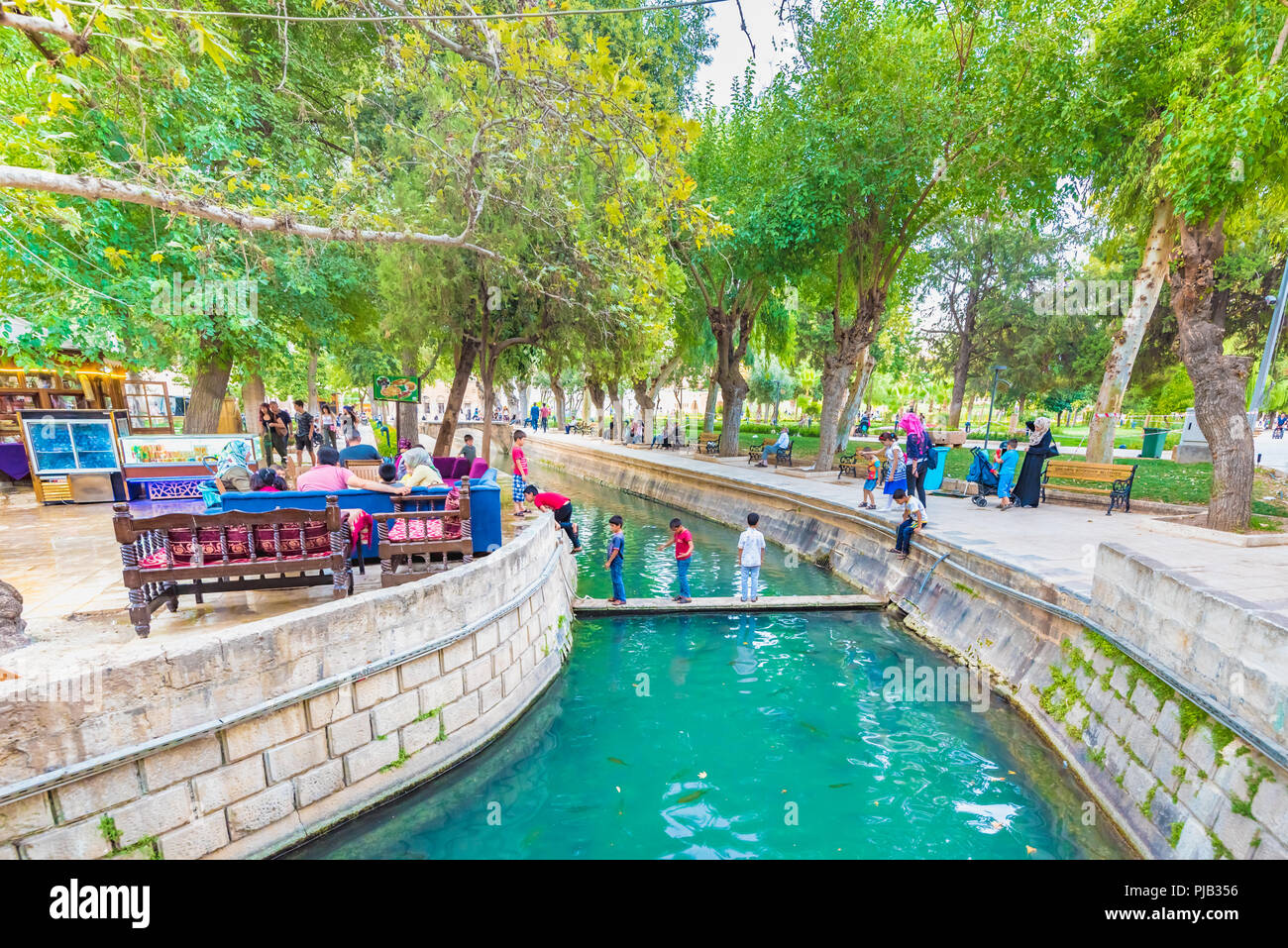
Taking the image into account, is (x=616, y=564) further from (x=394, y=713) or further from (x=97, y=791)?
(x=97, y=791)

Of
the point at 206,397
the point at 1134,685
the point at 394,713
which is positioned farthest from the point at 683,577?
the point at 206,397

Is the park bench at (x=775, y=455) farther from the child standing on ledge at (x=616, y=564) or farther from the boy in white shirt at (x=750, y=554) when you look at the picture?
the child standing on ledge at (x=616, y=564)

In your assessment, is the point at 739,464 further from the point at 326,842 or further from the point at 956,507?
the point at 326,842

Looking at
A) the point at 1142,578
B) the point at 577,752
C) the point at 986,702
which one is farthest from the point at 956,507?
the point at 577,752

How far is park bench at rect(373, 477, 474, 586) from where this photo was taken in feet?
19.1

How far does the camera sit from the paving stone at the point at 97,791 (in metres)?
3.22

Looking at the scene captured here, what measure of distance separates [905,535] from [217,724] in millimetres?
9460

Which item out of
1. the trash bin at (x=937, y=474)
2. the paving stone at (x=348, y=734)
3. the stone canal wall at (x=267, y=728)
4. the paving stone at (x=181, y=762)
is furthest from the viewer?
the trash bin at (x=937, y=474)

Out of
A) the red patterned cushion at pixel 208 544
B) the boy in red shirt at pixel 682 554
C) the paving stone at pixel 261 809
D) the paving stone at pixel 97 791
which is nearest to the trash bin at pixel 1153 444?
the boy in red shirt at pixel 682 554

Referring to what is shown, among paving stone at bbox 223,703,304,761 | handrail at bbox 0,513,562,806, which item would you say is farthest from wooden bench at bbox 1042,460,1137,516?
paving stone at bbox 223,703,304,761

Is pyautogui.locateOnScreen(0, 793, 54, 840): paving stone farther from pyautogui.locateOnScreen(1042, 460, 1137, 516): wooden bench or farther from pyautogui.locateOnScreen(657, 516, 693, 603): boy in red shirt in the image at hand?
pyautogui.locateOnScreen(1042, 460, 1137, 516): wooden bench

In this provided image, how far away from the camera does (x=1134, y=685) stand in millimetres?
4840

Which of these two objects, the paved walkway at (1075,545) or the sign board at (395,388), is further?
the sign board at (395,388)

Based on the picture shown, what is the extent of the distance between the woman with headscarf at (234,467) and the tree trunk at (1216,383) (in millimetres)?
13901
